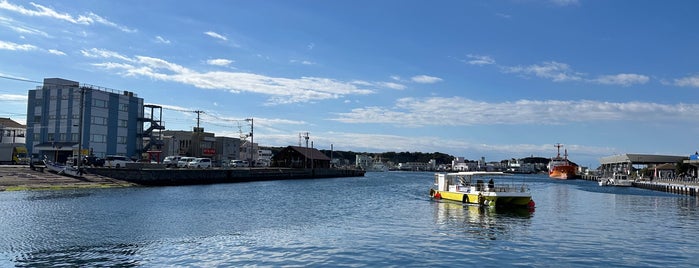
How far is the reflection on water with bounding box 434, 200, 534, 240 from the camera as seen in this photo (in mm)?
30531

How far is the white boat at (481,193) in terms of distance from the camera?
1794 inches

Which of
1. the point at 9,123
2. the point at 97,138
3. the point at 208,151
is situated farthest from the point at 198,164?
the point at 9,123

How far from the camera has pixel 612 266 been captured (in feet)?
69.1

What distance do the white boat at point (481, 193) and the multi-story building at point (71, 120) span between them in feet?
220

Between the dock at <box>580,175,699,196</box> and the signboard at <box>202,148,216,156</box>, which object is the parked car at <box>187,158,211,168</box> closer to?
the signboard at <box>202,148,216,156</box>

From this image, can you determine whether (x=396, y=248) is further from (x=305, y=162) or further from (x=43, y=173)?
(x=305, y=162)

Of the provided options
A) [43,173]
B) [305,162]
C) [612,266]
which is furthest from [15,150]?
[612,266]

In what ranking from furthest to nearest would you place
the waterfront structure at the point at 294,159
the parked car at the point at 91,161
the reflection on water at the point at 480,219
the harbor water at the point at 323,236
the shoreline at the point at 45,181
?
the waterfront structure at the point at 294,159, the parked car at the point at 91,161, the shoreline at the point at 45,181, the reflection on water at the point at 480,219, the harbor water at the point at 323,236

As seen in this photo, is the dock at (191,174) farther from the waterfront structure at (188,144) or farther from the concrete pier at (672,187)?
the concrete pier at (672,187)

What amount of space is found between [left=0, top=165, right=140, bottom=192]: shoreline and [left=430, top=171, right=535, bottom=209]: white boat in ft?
129

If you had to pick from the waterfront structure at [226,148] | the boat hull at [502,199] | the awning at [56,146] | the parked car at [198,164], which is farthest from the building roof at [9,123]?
the boat hull at [502,199]

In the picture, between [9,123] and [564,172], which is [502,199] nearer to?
[9,123]

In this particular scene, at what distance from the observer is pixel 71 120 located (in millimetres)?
93750

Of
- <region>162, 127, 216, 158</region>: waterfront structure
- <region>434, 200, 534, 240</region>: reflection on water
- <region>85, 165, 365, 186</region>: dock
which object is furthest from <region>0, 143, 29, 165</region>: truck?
<region>434, 200, 534, 240</region>: reflection on water
